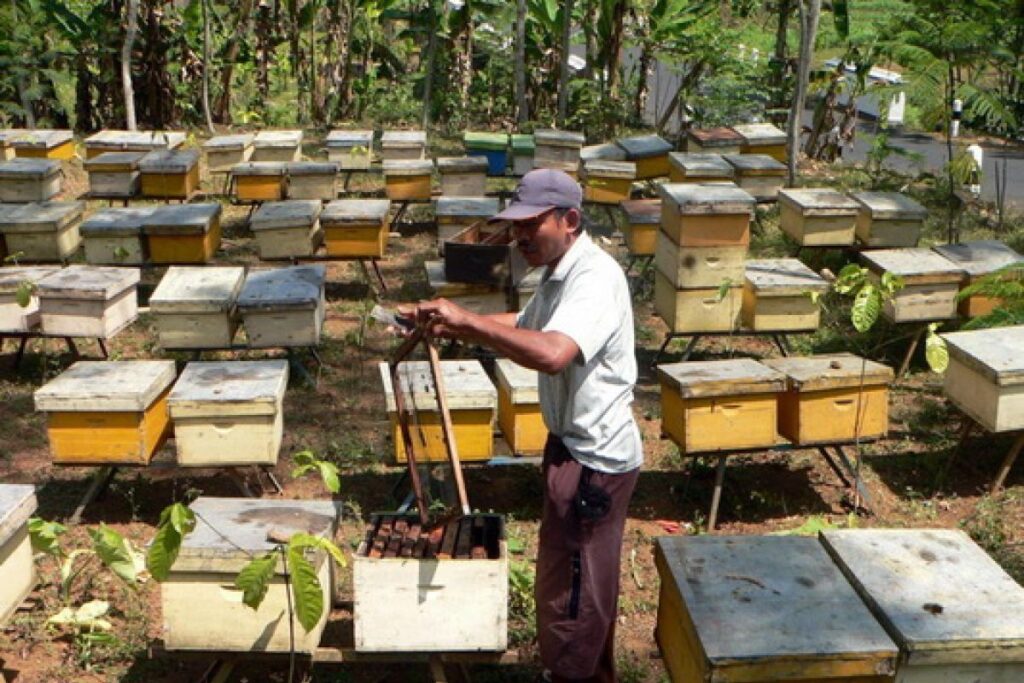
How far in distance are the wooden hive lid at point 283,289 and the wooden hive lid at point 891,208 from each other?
4.20 meters

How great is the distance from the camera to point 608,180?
400 inches

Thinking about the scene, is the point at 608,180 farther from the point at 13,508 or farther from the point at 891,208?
the point at 13,508

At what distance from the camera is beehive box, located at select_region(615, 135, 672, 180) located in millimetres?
10695

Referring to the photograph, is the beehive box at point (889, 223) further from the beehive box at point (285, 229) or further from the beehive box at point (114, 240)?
the beehive box at point (114, 240)

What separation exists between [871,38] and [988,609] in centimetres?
1237

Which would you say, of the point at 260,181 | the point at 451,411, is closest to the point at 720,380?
the point at 451,411

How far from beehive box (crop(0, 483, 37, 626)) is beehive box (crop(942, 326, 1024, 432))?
4546 mm

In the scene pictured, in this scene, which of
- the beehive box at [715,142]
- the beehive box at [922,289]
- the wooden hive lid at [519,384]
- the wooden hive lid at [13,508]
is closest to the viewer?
the wooden hive lid at [13,508]

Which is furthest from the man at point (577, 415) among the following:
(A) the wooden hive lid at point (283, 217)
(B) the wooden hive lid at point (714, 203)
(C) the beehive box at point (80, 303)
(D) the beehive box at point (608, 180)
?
(D) the beehive box at point (608, 180)

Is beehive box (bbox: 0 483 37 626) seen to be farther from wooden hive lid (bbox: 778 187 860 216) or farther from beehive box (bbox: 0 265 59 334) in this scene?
wooden hive lid (bbox: 778 187 860 216)

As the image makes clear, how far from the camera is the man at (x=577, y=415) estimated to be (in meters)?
3.39

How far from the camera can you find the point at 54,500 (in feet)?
19.5

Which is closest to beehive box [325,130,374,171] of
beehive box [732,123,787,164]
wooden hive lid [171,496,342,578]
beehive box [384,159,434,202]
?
beehive box [384,159,434,202]

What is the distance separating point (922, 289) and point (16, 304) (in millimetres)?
5834
